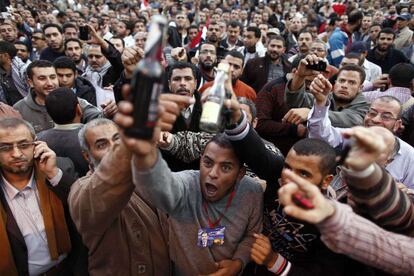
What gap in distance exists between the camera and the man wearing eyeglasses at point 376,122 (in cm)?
248

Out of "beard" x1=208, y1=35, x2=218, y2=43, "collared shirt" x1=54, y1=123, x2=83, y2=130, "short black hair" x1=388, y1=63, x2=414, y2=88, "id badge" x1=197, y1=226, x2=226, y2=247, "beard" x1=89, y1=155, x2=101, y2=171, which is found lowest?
"id badge" x1=197, y1=226, x2=226, y2=247

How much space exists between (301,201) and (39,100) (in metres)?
3.26

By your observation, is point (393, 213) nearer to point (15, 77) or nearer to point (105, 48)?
point (105, 48)

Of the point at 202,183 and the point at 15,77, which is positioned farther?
the point at 15,77

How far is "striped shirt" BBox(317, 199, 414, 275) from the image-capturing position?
126cm

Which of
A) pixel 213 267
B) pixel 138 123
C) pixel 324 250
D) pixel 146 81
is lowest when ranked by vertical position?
pixel 213 267

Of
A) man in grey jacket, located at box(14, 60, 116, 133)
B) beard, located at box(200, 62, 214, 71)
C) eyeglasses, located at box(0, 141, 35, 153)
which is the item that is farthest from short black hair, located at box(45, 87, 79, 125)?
beard, located at box(200, 62, 214, 71)

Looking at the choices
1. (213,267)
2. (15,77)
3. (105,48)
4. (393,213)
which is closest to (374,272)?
(393,213)

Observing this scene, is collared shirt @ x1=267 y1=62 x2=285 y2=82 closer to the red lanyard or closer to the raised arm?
the red lanyard

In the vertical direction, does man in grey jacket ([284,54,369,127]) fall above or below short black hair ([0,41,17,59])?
above

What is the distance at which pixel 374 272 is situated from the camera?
67.5 inches

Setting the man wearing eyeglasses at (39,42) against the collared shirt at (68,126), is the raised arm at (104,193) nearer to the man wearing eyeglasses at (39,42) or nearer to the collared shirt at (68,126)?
the collared shirt at (68,126)

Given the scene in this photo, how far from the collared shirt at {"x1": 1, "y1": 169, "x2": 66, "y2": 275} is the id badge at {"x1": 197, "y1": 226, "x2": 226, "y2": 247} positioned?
881mm

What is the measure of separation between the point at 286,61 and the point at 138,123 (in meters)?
4.80
